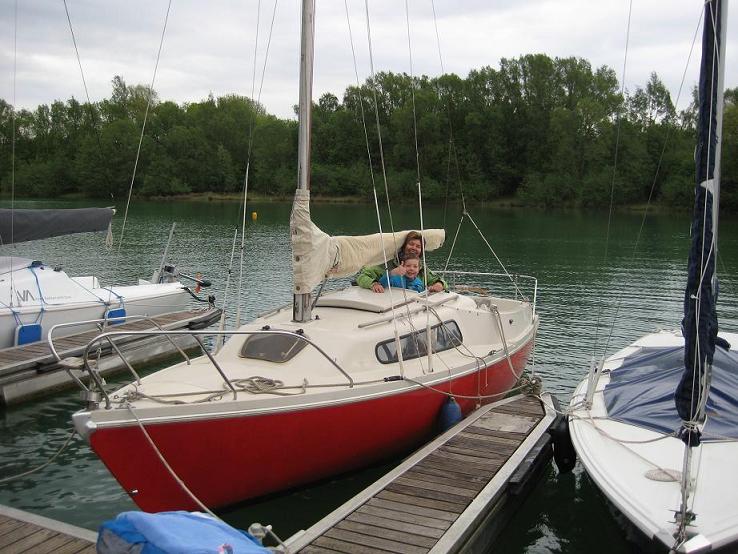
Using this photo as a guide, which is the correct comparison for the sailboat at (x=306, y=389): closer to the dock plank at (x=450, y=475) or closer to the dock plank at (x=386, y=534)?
the dock plank at (x=450, y=475)

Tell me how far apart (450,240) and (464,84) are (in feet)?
217

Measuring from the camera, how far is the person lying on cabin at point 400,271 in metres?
12.0

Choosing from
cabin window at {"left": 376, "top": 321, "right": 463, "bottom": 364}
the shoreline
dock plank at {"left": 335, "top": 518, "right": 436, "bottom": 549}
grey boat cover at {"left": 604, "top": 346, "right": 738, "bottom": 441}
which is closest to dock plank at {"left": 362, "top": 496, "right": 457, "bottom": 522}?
dock plank at {"left": 335, "top": 518, "right": 436, "bottom": 549}

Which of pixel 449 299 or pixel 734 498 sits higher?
pixel 449 299

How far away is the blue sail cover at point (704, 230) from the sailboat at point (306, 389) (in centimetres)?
407

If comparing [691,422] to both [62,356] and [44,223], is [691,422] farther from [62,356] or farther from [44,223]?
[44,223]

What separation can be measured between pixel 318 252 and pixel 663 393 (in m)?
5.28

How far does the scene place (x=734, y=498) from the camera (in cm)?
717

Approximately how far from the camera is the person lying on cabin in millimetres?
11969

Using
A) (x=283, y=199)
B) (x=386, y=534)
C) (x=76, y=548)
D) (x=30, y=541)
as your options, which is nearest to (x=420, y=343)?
(x=386, y=534)

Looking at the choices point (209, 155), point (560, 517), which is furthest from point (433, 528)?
point (209, 155)

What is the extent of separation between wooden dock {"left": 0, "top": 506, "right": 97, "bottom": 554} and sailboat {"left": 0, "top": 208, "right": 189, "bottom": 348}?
7.37 metres

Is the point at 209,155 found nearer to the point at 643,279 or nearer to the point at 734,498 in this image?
the point at 643,279

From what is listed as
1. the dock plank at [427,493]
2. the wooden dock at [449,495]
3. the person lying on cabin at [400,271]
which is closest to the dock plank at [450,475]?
the wooden dock at [449,495]
